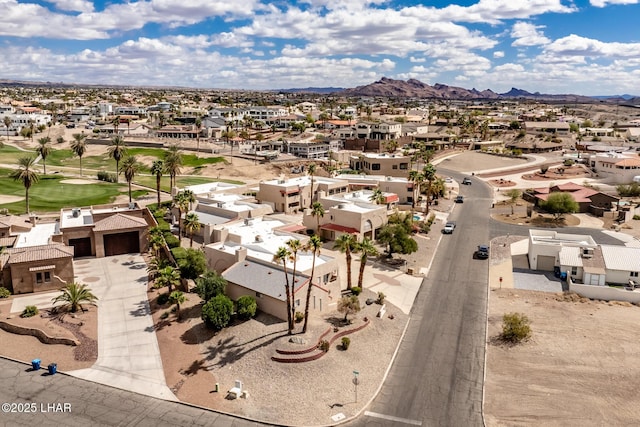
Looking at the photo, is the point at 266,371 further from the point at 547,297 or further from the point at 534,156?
the point at 534,156

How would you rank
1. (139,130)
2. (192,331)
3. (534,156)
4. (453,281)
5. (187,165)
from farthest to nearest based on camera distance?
(139,130)
(534,156)
(187,165)
(453,281)
(192,331)

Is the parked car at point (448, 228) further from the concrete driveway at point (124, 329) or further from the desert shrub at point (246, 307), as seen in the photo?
the concrete driveway at point (124, 329)

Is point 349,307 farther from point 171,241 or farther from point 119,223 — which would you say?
point 119,223

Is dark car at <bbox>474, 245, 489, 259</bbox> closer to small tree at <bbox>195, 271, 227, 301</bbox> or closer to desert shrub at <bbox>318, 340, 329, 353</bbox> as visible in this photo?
desert shrub at <bbox>318, 340, 329, 353</bbox>

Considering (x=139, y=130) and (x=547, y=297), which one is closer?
(x=547, y=297)

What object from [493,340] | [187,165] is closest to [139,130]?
[187,165]

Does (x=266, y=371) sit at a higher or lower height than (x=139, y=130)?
lower

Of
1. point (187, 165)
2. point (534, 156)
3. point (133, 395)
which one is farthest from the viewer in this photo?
point (534, 156)
